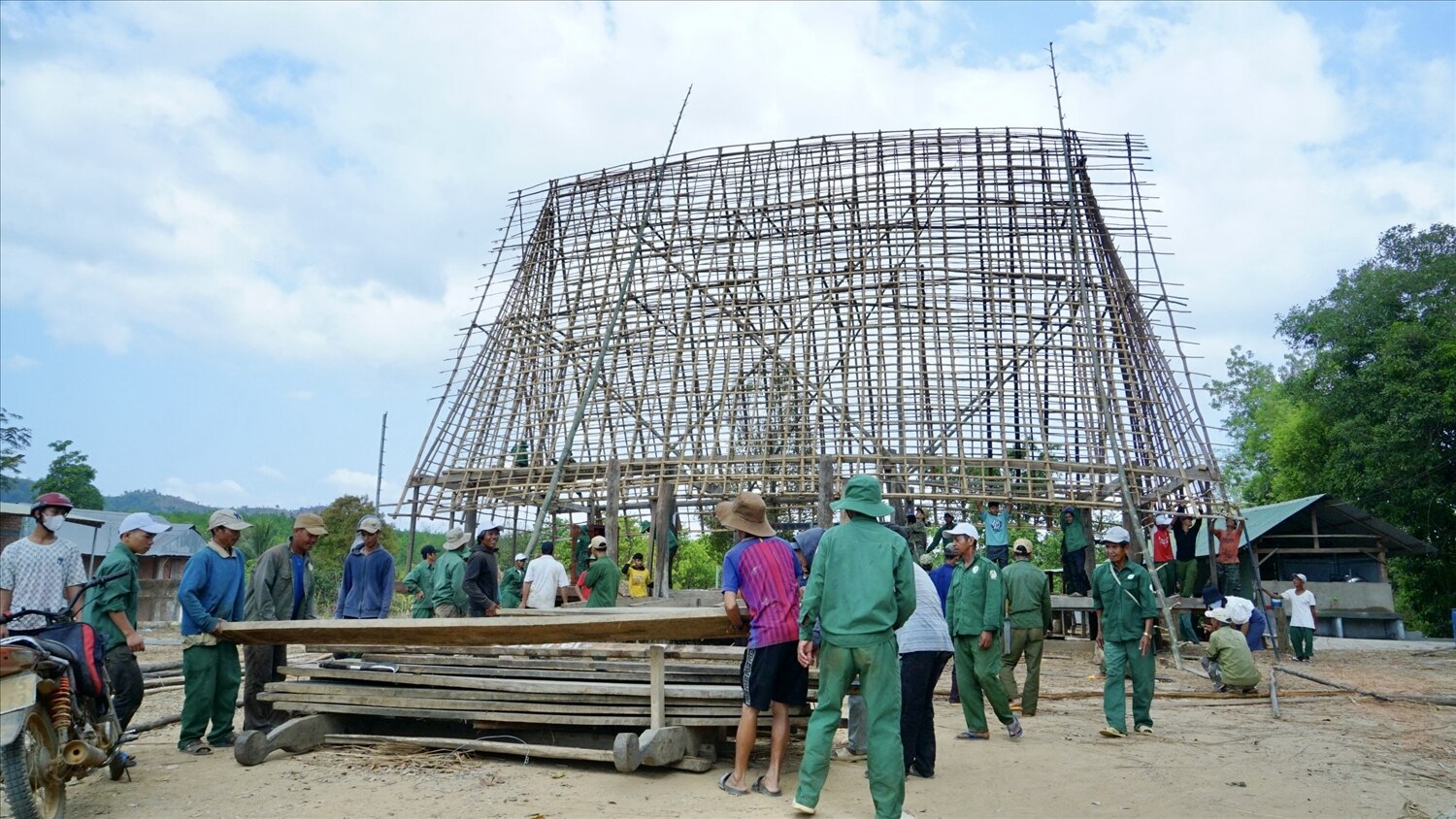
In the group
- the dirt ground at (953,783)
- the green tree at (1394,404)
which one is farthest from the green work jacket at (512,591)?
the green tree at (1394,404)

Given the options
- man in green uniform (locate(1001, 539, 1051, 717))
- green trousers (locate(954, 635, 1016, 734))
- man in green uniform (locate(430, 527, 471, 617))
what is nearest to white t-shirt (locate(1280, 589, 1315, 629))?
man in green uniform (locate(1001, 539, 1051, 717))

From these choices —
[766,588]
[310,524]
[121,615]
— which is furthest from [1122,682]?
[121,615]

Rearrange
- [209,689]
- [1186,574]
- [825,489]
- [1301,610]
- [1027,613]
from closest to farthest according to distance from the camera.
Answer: [209,689] → [1027,613] → [825,489] → [1301,610] → [1186,574]

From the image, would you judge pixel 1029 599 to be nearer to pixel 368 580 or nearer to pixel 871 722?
pixel 871 722

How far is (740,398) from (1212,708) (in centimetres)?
865

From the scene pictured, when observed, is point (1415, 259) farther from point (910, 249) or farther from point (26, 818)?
point (26, 818)

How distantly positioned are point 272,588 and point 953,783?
16.0 feet

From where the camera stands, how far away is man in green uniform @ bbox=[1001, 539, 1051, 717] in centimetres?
875

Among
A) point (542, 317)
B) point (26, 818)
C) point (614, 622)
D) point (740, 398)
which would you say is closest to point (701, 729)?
point (614, 622)

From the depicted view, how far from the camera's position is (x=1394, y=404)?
2425cm

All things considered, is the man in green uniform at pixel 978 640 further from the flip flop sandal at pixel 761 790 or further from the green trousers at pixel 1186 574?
the green trousers at pixel 1186 574

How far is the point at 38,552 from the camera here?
5980 mm

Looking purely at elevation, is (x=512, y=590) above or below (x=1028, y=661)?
above

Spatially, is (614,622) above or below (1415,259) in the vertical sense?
below
